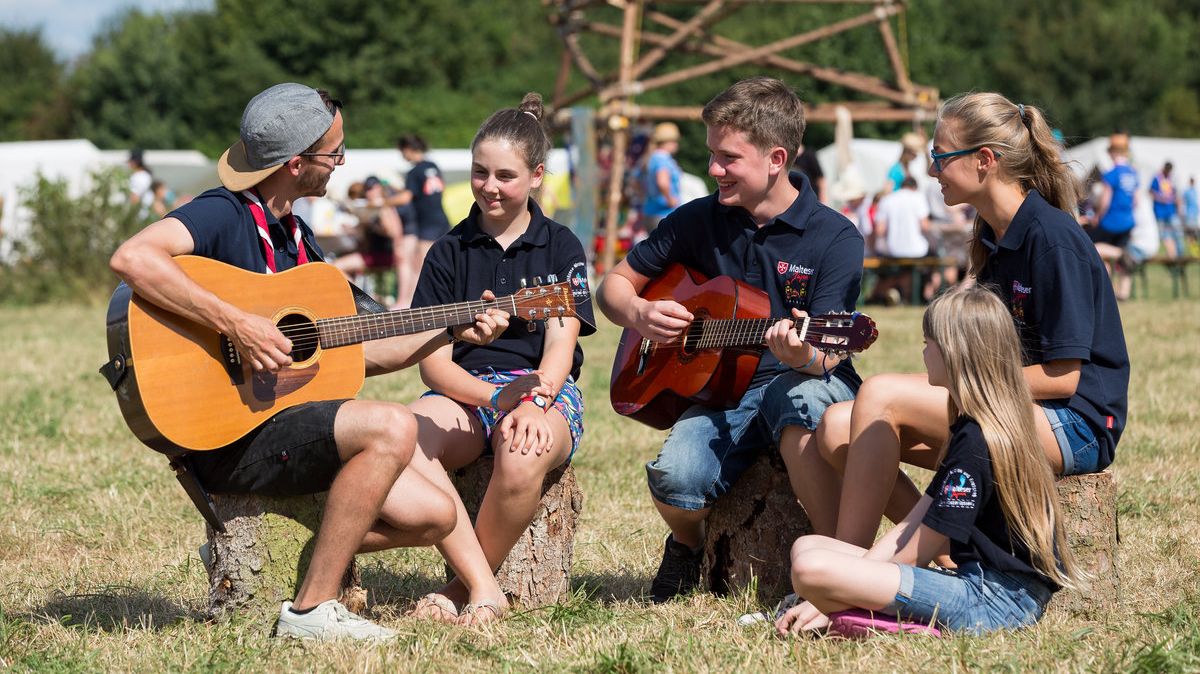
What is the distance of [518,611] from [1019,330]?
5.78ft

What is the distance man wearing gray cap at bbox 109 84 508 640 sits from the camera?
370cm

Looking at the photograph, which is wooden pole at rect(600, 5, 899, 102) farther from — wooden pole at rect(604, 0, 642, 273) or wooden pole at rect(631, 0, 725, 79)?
wooden pole at rect(631, 0, 725, 79)

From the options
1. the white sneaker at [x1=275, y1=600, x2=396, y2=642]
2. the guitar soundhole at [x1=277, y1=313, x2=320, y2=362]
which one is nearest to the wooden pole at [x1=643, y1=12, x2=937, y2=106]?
the guitar soundhole at [x1=277, y1=313, x2=320, y2=362]

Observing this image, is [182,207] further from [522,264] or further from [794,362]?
[794,362]

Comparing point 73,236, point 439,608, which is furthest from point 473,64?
point 439,608

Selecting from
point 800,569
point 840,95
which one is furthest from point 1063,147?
point 840,95

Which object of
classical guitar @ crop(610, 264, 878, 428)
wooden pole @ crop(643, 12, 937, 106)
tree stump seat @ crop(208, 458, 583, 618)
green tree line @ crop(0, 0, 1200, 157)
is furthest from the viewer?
green tree line @ crop(0, 0, 1200, 157)

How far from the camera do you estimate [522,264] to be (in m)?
4.38

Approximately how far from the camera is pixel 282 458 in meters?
3.76

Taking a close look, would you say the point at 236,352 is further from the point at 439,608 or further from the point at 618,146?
the point at 618,146

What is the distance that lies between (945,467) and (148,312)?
2224mm

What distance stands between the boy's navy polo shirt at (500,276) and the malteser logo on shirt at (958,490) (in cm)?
134

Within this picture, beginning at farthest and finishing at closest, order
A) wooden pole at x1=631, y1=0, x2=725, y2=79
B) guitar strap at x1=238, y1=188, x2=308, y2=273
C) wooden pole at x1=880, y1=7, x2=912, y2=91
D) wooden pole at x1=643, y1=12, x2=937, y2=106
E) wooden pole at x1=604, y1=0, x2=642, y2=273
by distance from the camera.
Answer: wooden pole at x1=880, y1=7, x2=912, y2=91
wooden pole at x1=643, y1=12, x2=937, y2=106
wooden pole at x1=631, y1=0, x2=725, y2=79
wooden pole at x1=604, y1=0, x2=642, y2=273
guitar strap at x1=238, y1=188, x2=308, y2=273

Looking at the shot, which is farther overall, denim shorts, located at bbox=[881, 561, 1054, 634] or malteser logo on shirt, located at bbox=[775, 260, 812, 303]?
malteser logo on shirt, located at bbox=[775, 260, 812, 303]
